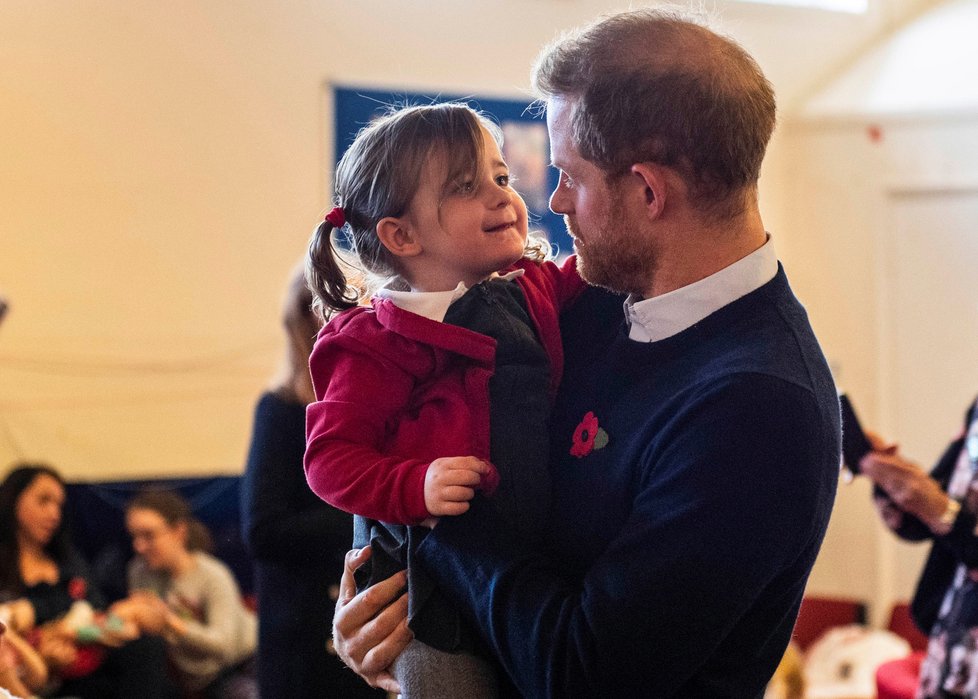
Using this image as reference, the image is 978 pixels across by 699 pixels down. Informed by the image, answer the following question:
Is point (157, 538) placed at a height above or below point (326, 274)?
below

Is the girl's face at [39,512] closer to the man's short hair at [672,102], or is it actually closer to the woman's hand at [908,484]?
the woman's hand at [908,484]

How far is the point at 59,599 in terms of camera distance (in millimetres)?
3922

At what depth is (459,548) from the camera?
139cm

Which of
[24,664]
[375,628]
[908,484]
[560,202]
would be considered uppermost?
[560,202]

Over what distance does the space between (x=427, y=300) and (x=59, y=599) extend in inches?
115

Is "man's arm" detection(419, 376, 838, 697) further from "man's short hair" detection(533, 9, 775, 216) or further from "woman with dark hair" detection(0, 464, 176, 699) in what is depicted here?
"woman with dark hair" detection(0, 464, 176, 699)

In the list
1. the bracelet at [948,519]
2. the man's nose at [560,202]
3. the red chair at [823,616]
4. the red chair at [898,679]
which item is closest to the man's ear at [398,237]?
the man's nose at [560,202]

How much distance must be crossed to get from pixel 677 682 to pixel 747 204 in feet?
1.97

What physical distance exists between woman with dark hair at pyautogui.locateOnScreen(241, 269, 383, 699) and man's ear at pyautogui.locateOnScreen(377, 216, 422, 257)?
1140mm

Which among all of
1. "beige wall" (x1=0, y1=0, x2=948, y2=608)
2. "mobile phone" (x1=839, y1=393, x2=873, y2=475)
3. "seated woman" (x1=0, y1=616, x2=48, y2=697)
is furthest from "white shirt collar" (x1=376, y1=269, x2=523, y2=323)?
"beige wall" (x1=0, y1=0, x2=948, y2=608)

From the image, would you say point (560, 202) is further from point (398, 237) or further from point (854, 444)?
point (854, 444)

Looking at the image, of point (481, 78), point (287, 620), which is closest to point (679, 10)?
point (287, 620)

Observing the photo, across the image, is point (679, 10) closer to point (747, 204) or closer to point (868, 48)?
point (747, 204)

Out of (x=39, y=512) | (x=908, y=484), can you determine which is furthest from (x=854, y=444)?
(x=39, y=512)
